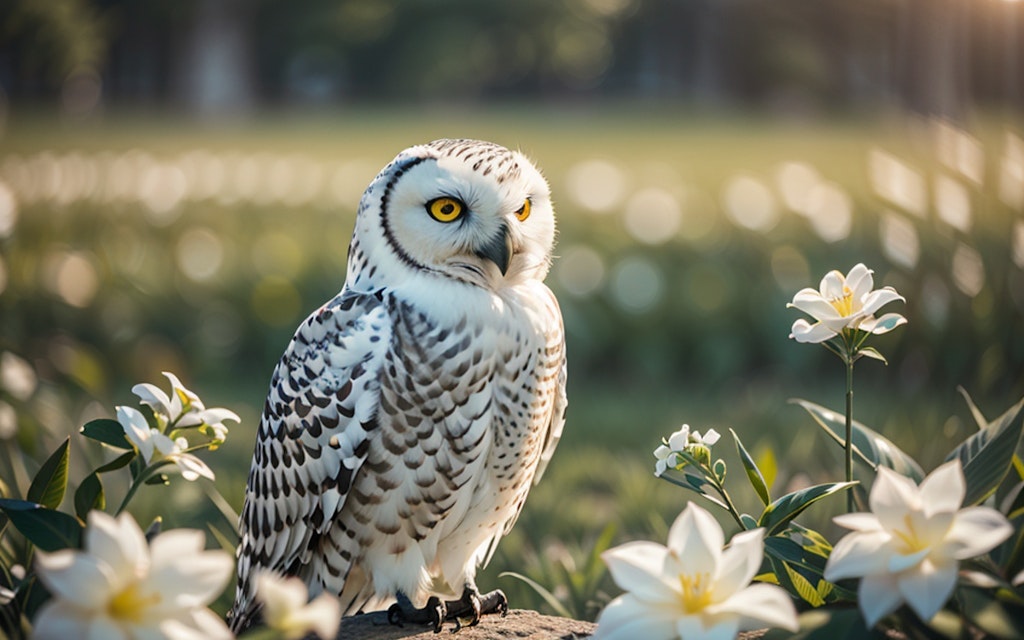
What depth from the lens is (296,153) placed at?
8203mm

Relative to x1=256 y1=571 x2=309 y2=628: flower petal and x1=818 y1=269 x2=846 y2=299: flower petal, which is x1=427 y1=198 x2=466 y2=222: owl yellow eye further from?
x1=256 y1=571 x2=309 y2=628: flower petal

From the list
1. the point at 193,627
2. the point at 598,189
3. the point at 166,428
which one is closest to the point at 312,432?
the point at 166,428

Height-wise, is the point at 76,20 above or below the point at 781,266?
above

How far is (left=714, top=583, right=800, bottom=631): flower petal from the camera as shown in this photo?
3.08 ft


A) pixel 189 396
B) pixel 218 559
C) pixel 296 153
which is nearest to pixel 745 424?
pixel 189 396

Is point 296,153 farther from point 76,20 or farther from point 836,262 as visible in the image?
point 836,262

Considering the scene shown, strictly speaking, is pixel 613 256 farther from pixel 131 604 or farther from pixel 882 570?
pixel 131 604

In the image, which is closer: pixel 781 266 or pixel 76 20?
pixel 781 266

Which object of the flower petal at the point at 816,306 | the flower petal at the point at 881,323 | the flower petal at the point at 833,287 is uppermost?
the flower petal at the point at 833,287

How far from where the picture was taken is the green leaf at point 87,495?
1.26 metres

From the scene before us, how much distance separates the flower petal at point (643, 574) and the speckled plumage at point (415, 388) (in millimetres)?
470

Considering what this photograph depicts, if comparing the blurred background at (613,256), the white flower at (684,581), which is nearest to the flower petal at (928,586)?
the white flower at (684,581)

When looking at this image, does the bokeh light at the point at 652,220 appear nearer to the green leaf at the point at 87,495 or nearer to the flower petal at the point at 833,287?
the flower petal at the point at 833,287

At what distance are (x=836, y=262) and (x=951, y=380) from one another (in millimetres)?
1744
